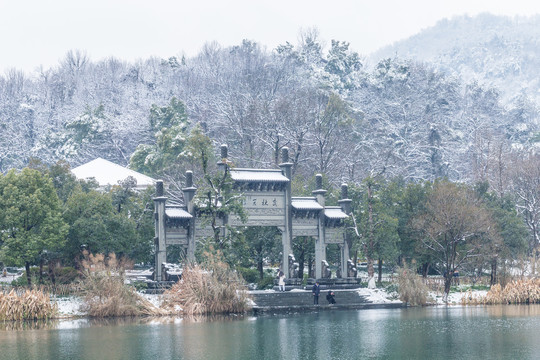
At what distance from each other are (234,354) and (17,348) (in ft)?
19.2

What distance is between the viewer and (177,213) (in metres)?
38.3

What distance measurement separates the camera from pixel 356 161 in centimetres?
6500

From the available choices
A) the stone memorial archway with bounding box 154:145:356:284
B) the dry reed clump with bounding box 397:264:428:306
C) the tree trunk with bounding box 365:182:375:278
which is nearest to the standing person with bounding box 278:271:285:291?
the stone memorial archway with bounding box 154:145:356:284

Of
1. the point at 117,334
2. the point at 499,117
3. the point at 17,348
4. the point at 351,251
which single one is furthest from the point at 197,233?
the point at 499,117

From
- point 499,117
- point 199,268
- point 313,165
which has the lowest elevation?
point 199,268

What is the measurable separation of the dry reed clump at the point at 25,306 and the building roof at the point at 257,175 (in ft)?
35.2

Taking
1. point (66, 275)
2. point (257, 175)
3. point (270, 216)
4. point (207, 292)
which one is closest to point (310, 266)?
point (270, 216)

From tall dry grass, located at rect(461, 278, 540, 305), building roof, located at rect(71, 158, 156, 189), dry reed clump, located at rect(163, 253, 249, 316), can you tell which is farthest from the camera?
building roof, located at rect(71, 158, 156, 189)

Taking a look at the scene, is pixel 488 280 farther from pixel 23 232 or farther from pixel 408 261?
pixel 23 232

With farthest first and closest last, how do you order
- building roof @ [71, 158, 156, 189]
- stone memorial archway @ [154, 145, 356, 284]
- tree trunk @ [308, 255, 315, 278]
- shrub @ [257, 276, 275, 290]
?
building roof @ [71, 158, 156, 189], tree trunk @ [308, 255, 315, 278], shrub @ [257, 276, 275, 290], stone memorial archway @ [154, 145, 356, 284]

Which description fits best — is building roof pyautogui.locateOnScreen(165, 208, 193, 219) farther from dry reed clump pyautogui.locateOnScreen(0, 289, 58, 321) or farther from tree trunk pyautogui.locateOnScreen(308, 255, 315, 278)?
tree trunk pyautogui.locateOnScreen(308, 255, 315, 278)

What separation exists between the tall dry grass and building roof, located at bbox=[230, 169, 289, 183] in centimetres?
984

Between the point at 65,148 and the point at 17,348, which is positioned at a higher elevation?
the point at 65,148

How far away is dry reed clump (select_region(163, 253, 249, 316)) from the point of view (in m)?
32.9
